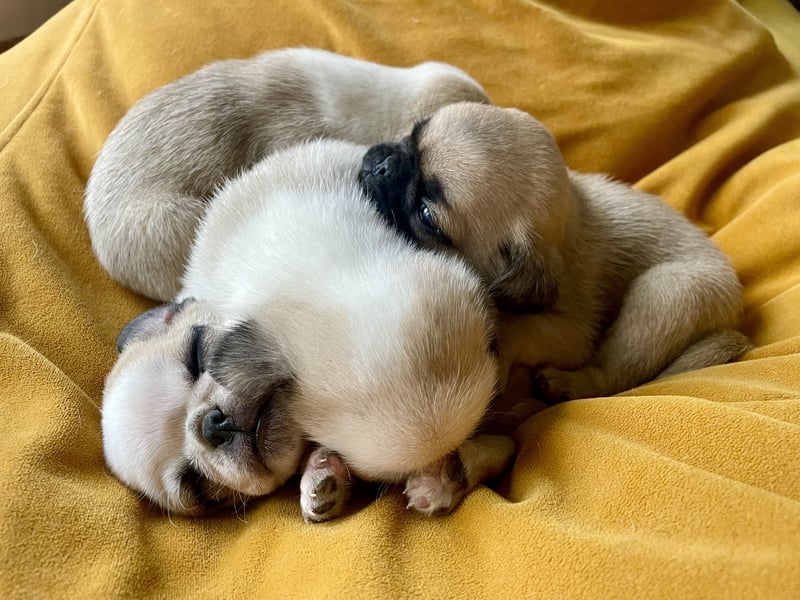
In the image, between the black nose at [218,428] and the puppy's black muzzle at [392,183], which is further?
the puppy's black muzzle at [392,183]

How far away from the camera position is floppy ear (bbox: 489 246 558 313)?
1.68 meters

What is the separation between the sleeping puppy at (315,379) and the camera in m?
1.19

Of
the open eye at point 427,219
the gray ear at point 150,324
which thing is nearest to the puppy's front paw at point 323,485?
the gray ear at point 150,324

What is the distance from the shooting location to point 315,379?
4.00 ft

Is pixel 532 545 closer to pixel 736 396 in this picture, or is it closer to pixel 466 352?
pixel 466 352

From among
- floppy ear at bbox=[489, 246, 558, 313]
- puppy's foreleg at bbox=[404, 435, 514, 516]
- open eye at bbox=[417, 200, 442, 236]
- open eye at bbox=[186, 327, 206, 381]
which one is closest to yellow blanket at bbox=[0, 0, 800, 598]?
puppy's foreleg at bbox=[404, 435, 514, 516]

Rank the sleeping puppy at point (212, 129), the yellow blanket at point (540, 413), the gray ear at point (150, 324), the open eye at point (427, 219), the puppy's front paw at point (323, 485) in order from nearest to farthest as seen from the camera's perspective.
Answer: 1. the yellow blanket at point (540, 413)
2. the puppy's front paw at point (323, 485)
3. the gray ear at point (150, 324)
4. the open eye at point (427, 219)
5. the sleeping puppy at point (212, 129)

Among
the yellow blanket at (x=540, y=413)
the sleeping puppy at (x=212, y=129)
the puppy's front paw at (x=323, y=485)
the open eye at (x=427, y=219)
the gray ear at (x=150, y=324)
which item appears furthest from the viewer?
the sleeping puppy at (x=212, y=129)

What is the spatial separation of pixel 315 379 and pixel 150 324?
0.60 m

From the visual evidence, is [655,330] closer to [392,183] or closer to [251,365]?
[392,183]

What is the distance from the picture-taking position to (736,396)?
131cm

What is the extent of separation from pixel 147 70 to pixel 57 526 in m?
1.64

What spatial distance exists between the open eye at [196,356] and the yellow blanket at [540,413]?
0.25 m

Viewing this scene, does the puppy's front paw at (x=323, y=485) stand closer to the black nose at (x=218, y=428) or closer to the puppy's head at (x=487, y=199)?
the black nose at (x=218, y=428)
